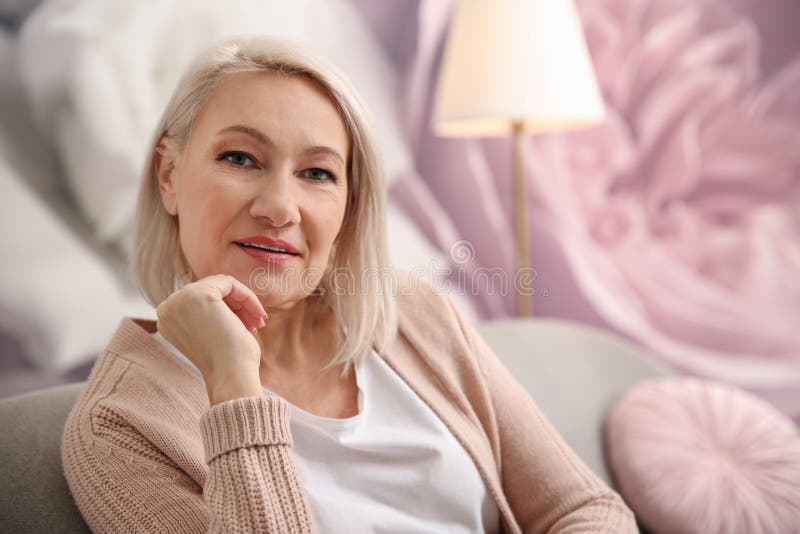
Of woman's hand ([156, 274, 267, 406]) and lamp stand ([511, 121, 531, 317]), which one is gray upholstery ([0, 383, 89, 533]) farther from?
lamp stand ([511, 121, 531, 317])

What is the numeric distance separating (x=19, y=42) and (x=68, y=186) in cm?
30

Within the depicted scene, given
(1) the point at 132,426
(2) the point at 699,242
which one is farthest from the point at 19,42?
(2) the point at 699,242

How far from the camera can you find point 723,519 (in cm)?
127

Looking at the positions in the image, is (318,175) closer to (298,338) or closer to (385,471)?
(298,338)

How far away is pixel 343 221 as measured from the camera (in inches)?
46.9

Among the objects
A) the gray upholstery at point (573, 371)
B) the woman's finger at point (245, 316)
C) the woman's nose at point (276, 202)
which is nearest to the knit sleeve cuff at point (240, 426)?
the woman's finger at point (245, 316)

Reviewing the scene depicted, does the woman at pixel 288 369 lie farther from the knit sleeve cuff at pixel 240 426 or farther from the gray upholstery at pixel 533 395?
the gray upholstery at pixel 533 395

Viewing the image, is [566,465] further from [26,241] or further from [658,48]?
[658,48]

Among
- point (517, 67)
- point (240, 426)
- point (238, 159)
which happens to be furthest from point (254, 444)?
point (517, 67)

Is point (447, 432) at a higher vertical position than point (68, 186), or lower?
lower

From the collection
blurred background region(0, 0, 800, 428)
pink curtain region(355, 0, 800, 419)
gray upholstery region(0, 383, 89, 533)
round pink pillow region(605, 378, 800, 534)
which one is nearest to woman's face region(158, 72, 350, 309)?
gray upholstery region(0, 383, 89, 533)

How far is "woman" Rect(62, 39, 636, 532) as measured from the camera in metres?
0.85

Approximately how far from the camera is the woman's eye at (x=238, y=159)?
39.3 inches

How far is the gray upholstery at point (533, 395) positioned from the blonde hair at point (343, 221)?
0.81 feet
